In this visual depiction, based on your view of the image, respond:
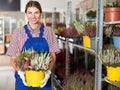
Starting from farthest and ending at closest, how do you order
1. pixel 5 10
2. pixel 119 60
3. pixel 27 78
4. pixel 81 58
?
1. pixel 5 10
2. pixel 81 58
3. pixel 27 78
4. pixel 119 60

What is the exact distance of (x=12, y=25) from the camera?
6.39m

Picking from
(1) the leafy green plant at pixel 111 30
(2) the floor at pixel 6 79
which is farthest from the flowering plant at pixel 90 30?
(2) the floor at pixel 6 79

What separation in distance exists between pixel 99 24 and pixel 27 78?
0.73m

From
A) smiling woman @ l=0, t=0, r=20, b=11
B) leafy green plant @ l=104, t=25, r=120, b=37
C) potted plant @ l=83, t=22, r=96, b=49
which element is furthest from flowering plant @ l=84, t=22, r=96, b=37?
smiling woman @ l=0, t=0, r=20, b=11

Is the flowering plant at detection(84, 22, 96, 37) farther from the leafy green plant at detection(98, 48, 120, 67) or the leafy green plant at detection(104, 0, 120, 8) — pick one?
the leafy green plant at detection(98, 48, 120, 67)

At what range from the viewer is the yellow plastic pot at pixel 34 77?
1.84 metres

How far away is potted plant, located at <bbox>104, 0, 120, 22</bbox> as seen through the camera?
193cm

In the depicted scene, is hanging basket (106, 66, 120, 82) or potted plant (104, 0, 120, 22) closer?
hanging basket (106, 66, 120, 82)

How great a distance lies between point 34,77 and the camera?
6.05ft

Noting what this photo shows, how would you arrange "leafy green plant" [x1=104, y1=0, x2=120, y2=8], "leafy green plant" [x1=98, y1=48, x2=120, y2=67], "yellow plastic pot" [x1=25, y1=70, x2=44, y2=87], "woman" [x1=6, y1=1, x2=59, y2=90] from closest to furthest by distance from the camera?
"leafy green plant" [x1=98, y1=48, x2=120, y2=67] < "yellow plastic pot" [x1=25, y1=70, x2=44, y2=87] < "leafy green plant" [x1=104, y1=0, x2=120, y2=8] < "woman" [x1=6, y1=1, x2=59, y2=90]

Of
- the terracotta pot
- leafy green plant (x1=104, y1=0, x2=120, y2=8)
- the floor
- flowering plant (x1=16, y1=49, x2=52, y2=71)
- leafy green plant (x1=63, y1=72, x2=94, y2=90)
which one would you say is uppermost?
leafy green plant (x1=104, y1=0, x2=120, y2=8)

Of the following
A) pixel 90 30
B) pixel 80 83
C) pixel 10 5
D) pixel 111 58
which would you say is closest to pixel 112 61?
pixel 111 58

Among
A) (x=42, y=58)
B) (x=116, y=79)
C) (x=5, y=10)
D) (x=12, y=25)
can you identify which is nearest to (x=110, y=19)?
(x=116, y=79)

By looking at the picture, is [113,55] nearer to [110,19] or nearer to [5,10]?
[110,19]
